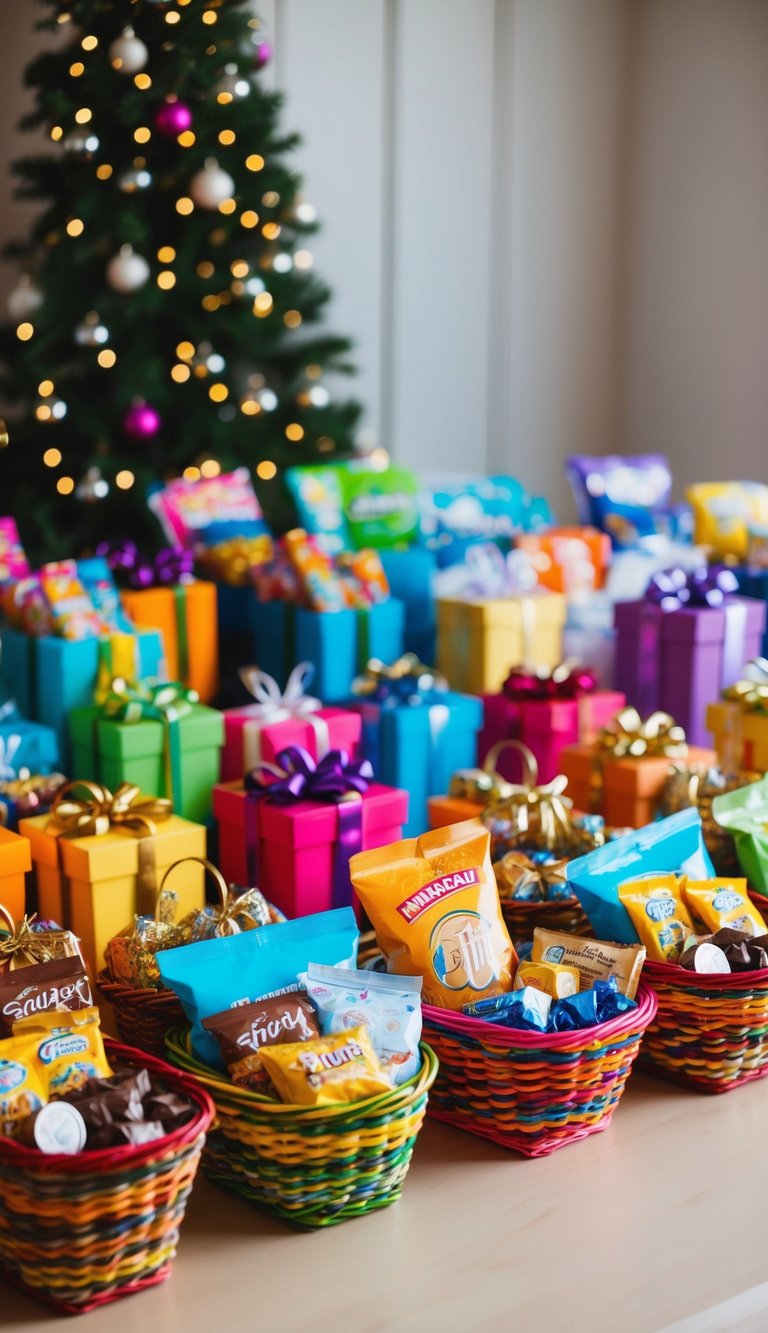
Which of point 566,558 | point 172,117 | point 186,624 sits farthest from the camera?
point 172,117

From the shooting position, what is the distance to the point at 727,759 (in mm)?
2479

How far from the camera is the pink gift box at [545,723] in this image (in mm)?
2629

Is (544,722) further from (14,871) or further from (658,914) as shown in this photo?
(14,871)

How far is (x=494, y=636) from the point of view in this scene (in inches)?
117

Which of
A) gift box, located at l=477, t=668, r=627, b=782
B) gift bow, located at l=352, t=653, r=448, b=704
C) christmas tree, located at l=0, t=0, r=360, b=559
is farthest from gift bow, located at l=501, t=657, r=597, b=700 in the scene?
christmas tree, located at l=0, t=0, r=360, b=559

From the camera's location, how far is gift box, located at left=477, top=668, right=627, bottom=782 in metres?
2.63

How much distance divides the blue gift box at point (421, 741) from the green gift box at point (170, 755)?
35 cm

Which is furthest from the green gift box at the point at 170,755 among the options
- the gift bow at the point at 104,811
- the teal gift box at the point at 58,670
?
the gift bow at the point at 104,811

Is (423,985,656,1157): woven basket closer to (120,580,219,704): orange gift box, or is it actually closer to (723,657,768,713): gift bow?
(723,657,768,713): gift bow

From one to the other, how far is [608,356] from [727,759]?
3.14 metres

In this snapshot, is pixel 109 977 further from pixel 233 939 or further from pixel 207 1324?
pixel 207 1324

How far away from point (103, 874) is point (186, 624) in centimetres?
121

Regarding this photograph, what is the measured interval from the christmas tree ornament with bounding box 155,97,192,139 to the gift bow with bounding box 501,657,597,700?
6.18ft

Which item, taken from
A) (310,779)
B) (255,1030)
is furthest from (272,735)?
(255,1030)
